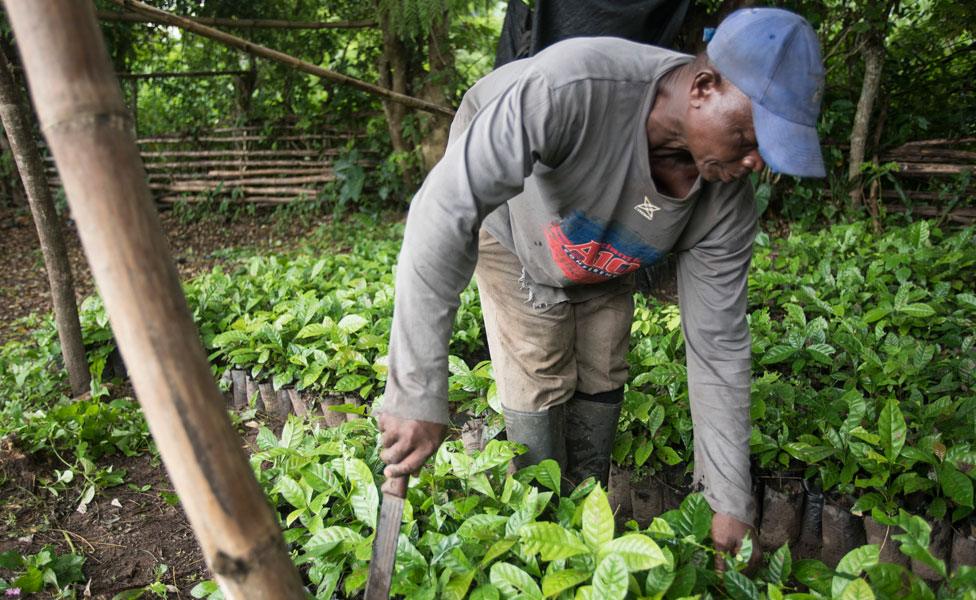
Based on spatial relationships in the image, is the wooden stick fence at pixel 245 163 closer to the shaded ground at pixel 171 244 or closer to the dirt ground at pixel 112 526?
the shaded ground at pixel 171 244

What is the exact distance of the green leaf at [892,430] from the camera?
2.27m

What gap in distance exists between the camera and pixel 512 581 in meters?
1.58

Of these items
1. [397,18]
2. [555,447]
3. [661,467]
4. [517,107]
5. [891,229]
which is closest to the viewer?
[517,107]

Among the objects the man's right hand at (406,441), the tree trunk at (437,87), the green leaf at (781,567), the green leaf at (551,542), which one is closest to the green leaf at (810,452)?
the green leaf at (781,567)

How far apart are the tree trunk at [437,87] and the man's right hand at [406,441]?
5.04m

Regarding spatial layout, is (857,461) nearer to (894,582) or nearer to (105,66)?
(894,582)

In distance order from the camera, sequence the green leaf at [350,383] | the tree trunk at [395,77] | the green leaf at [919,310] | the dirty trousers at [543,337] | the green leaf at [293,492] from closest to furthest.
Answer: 1. the green leaf at [293,492]
2. the dirty trousers at [543,337]
3. the green leaf at [350,383]
4. the green leaf at [919,310]
5. the tree trunk at [395,77]

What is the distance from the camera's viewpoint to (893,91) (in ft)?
20.6

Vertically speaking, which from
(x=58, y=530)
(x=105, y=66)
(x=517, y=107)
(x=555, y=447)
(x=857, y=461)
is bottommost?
(x=58, y=530)

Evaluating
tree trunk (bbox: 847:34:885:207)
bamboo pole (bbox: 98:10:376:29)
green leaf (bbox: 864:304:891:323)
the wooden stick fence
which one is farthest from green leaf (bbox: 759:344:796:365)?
the wooden stick fence

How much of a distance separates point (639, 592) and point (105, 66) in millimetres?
1367

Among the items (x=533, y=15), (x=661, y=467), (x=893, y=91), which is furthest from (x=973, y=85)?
(x=661, y=467)

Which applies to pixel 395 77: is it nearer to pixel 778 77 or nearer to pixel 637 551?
pixel 778 77

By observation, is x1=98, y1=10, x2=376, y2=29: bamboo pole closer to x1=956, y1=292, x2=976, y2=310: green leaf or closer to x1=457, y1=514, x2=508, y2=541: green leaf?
x1=457, y1=514, x2=508, y2=541: green leaf
